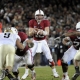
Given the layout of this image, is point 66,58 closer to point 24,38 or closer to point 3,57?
point 24,38

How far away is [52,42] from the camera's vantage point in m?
17.0

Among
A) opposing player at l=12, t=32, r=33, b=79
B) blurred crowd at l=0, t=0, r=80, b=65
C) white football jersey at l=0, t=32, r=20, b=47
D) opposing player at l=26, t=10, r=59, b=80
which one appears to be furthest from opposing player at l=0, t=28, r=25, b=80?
blurred crowd at l=0, t=0, r=80, b=65

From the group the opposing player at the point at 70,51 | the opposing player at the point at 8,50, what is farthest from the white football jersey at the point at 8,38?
the opposing player at the point at 70,51

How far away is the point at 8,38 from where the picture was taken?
815 centimetres

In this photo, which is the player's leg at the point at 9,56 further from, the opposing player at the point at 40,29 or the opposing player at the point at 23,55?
the opposing player at the point at 40,29

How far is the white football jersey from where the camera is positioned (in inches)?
321

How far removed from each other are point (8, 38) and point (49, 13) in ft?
42.0

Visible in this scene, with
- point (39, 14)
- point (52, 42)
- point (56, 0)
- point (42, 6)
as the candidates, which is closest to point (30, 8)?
point (42, 6)

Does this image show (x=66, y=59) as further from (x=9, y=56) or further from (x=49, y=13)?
(x=49, y=13)

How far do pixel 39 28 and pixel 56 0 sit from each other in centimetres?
1236

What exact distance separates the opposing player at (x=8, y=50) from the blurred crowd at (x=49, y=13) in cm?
881

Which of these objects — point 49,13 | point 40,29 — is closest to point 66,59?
point 40,29

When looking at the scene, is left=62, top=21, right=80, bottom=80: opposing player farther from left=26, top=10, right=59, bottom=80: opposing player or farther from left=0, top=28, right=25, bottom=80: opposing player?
left=26, top=10, right=59, bottom=80: opposing player

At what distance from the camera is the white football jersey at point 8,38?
8.15 m
